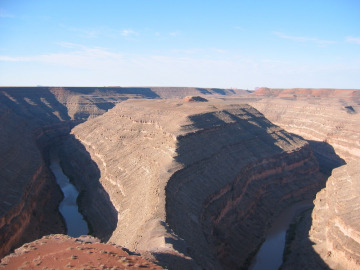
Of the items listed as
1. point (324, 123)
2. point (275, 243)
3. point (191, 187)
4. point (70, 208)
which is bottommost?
point (275, 243)

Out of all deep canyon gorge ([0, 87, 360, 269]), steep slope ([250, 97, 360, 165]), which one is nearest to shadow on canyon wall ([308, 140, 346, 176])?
deep canyon gorge ([0, 87, 360, 269])

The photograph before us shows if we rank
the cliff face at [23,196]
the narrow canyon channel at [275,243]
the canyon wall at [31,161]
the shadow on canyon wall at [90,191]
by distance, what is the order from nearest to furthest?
the cliff face at [23,196]
the narrow canyon channel at [275,243]
the canyon wall at [31,161]
the shadow on canyon wall at [90,191]

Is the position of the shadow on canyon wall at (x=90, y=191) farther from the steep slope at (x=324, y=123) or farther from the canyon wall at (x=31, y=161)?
the steep slope at (x=324, y=123)

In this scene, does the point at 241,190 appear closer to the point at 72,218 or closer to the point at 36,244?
the point at 72,218

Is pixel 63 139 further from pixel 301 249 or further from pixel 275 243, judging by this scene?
pixel 301 249


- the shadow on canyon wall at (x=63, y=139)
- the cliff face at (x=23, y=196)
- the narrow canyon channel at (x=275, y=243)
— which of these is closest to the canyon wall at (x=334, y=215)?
the narrow canyon channel at (x=275, y=243)

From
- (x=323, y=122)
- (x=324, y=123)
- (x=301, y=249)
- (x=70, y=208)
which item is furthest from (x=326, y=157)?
(x=70, y=208)

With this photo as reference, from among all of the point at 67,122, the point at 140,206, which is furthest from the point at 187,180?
the point at 67,122
